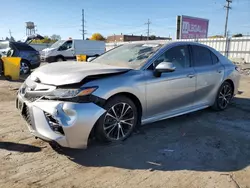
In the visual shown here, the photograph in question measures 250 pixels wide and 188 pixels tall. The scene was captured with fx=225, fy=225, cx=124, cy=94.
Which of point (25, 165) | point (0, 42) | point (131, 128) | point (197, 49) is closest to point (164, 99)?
point (131, 128)

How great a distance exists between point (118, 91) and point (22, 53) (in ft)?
29.9

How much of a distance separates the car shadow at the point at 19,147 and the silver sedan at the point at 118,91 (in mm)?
407

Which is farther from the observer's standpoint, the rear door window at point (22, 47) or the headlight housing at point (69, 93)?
the rear door window at point (22, 47)

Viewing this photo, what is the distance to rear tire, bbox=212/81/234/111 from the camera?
5.03 metres

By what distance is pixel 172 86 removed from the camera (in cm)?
388

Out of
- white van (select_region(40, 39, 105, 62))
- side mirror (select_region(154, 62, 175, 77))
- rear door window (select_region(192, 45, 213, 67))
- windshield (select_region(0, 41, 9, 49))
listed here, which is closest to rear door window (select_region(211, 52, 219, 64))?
rear door window (select_region(192, 45, 213, 67))

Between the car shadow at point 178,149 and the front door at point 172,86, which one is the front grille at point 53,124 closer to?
the car shadow at point 178,149

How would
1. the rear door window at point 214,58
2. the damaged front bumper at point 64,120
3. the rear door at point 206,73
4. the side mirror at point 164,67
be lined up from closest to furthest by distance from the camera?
the damaged front bumper at point 64,120
the side mirror at point 164,67
the rear door at point 206,73
the rear door window at point 214,58

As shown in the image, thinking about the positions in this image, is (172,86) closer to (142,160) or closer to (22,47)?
(142,160)

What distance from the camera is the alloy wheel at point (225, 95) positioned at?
5.09 m

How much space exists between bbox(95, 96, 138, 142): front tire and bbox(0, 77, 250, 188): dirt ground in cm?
16

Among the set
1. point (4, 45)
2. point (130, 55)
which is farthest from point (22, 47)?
point (130, 55)

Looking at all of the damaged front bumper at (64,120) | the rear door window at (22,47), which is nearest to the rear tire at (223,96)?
the damaged front bumper at (64,120)

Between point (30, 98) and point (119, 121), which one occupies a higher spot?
point (30, 98)
